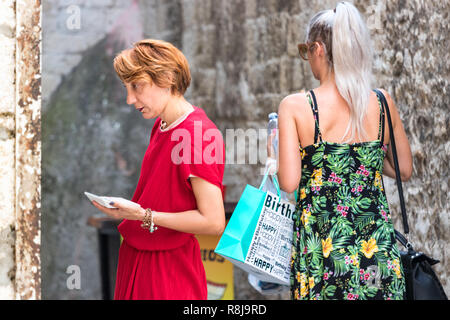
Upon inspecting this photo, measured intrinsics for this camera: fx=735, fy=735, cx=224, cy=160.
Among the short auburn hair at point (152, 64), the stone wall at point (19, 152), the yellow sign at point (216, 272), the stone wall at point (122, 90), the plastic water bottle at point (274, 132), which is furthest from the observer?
the stone wall at point (122, 90)

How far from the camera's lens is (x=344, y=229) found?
2590 mm

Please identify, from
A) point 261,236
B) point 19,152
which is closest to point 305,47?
point 261,236

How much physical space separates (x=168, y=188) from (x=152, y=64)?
0.43m

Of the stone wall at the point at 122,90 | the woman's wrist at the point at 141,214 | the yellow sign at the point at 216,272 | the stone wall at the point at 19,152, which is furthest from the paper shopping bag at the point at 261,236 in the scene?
the stone wall at the point at 122,90

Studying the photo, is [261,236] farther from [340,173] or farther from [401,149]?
[401,149]

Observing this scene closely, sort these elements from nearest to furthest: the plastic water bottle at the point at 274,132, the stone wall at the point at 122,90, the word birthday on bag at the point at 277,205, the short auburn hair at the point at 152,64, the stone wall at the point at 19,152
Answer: the stone wall at the point at 19,152 → the short auburn hair at the point at 152,64 → the word birthday on bag at the point at 277,205 → the plastic water bottle at the point at 274,132 → the stone wall at the point at 122,90

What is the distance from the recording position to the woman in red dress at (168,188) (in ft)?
8.06

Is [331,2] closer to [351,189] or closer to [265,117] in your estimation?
[265,117]

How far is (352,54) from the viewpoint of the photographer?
8.54 feet

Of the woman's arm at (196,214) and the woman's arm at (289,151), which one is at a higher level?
the woman's arm at (289,151)

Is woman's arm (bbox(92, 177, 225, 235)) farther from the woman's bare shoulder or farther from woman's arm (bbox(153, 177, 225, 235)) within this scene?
the woman's bare shoulder

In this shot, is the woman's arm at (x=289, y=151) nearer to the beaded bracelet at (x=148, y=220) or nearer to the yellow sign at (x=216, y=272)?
the beaded bracelet at (x=148, y=220)

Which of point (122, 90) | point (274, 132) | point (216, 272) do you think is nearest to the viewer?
point (274, 132)
